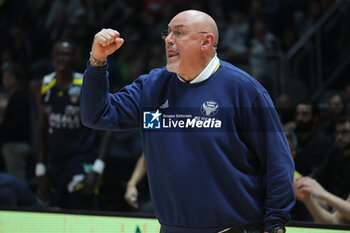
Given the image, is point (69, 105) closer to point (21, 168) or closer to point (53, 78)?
point (53, 78)

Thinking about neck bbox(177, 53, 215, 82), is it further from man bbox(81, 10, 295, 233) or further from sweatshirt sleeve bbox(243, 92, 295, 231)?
sweatshirt sleeve bbox(243, 92, 295, 231)

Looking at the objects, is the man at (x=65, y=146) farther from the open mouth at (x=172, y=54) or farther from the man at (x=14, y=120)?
the open mouth at (x=172, y=54)

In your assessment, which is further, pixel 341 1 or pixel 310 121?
pixel 341 1

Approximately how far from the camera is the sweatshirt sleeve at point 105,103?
2.43 meters

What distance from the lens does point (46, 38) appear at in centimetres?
678

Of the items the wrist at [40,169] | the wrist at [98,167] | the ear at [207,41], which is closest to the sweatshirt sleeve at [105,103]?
the ear at [207,41]

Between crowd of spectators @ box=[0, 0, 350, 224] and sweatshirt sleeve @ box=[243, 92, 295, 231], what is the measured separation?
1.42 metres

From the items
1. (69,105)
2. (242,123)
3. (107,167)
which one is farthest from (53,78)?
(242,123)

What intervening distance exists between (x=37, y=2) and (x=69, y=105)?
Answer: 3.68m

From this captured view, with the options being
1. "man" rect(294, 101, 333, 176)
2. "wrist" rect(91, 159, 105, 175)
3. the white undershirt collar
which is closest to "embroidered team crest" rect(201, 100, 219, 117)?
the white undershirt collar

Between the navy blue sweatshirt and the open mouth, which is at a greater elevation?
the open mouth

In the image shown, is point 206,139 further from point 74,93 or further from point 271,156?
point 74,93

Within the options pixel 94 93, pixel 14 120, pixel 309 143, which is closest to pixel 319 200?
pixel 309 143

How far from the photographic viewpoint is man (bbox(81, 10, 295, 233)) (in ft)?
7.66
